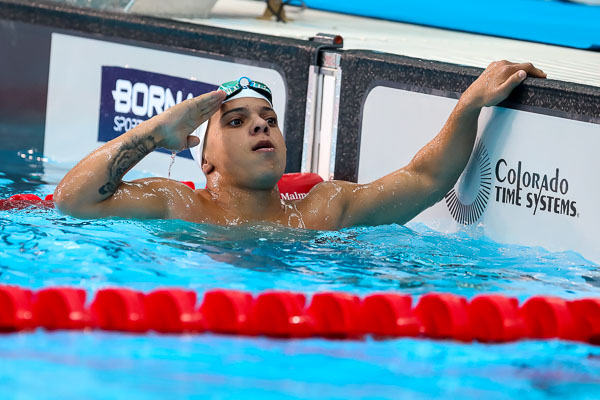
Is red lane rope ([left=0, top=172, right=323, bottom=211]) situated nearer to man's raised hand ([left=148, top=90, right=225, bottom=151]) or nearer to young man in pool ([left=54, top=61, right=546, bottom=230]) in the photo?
young man in pool ([left=54, top=61, right=546, bottom=230])

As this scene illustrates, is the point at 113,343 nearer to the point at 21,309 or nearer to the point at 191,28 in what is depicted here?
the point at 21,309

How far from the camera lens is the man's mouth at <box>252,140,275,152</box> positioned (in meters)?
2.81

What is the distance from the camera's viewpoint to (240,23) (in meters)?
4.47

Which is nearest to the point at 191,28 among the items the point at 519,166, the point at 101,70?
the point at 101,70

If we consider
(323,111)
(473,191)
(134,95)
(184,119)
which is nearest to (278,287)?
(184,119)

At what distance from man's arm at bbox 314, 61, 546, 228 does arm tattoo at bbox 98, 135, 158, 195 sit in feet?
1.85

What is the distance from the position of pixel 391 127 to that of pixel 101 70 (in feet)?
4.49

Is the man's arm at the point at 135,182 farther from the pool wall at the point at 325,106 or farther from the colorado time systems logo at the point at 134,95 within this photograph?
the colorado time systems logo at the point at 134,95

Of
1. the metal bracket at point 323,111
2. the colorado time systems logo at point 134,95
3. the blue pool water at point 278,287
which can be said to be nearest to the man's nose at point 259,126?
the blue pool water at point 278,287

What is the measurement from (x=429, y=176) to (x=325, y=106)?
0.67m

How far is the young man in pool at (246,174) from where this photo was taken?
272 centimetres

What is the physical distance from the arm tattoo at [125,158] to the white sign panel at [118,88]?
0.95 m

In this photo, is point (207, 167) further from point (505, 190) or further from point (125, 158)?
point (505, 190)

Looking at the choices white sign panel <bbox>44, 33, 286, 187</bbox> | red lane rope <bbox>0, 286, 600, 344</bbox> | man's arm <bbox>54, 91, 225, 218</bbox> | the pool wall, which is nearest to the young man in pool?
man's arm <bbox>54, 91, 225, 218</bbox>
